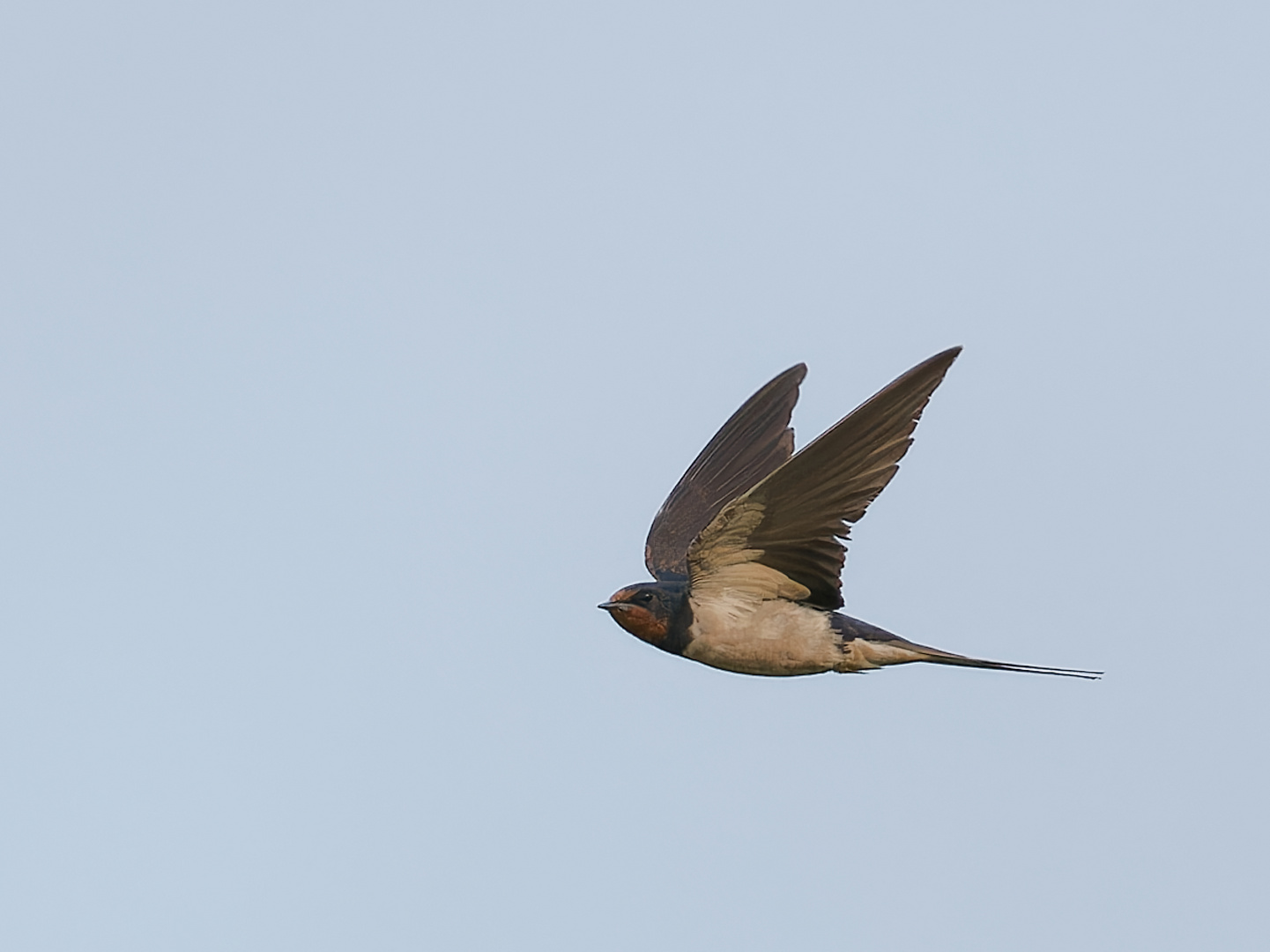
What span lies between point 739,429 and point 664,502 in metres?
0.53

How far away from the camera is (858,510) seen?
274 inches

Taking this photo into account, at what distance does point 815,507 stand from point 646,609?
2.83ft

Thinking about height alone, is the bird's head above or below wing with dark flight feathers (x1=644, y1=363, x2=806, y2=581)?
below

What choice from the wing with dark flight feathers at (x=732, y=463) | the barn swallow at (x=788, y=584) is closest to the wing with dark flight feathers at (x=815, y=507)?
the barn swallow at (x=788, y=584)

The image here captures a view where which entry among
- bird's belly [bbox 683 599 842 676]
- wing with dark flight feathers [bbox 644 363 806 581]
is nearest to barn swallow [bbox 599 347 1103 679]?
bird's belly [bbox 683 599 842 676]

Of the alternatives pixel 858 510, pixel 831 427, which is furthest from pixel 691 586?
pixel 831 427

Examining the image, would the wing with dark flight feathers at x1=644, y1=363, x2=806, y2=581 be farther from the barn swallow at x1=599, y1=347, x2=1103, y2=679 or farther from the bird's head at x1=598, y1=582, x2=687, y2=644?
the bird's head at x1=598, y1=582, x2=687, y2=644

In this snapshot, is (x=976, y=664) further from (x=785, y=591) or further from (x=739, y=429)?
(x=739, y=429)

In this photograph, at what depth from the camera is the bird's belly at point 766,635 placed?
24.0 ft

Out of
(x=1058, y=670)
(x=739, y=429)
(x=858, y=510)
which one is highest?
(x=739, y=429)

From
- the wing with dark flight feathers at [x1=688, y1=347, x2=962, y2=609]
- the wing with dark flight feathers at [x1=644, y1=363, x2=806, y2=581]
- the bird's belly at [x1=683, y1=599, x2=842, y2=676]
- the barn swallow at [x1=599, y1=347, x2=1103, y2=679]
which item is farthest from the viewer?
the wing with dark flight feathers at [x1=644, y1=363, x2=806, y2=581]

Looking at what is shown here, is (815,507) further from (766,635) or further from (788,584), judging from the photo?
(766,635)

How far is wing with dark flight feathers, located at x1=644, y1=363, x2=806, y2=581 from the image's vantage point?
895 centimetres

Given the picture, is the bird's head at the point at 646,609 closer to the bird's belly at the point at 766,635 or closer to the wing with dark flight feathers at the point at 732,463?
the bird's belly at the point at 766,635
